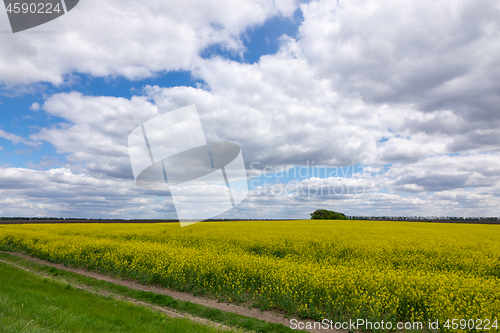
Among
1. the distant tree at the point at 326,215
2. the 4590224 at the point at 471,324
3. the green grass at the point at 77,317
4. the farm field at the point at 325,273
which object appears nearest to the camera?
the green grass at the point at 77,317

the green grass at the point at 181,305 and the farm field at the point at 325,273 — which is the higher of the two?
the farm field at the point at 325,273

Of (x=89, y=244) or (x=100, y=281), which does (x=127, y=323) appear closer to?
(x=100, y=281)

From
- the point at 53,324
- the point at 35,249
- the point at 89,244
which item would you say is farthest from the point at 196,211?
the point at 35,249

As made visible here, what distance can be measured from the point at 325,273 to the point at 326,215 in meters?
72.0

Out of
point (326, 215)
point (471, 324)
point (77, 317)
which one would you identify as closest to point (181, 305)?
point (77, 317)

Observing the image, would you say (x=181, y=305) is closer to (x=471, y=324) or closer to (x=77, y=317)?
(x=77, y=317)

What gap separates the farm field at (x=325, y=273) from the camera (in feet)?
27.1

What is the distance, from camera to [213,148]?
37.3 feet

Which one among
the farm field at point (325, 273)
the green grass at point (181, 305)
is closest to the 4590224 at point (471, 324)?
the farm field at point (325, 273)

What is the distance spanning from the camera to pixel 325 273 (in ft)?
33.7

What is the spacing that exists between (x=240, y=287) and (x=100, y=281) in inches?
289

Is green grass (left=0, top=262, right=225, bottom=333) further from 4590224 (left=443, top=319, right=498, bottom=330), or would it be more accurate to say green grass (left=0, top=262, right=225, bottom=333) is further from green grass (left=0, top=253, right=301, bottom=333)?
4590224 (left=443, top=319, right=498, bottom=330)

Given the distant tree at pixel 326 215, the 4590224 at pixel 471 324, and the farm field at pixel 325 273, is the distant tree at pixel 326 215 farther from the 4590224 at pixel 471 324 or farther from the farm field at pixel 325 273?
the 4590224 at pixel 471 324

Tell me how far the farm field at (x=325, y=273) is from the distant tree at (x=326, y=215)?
61.6 meters
